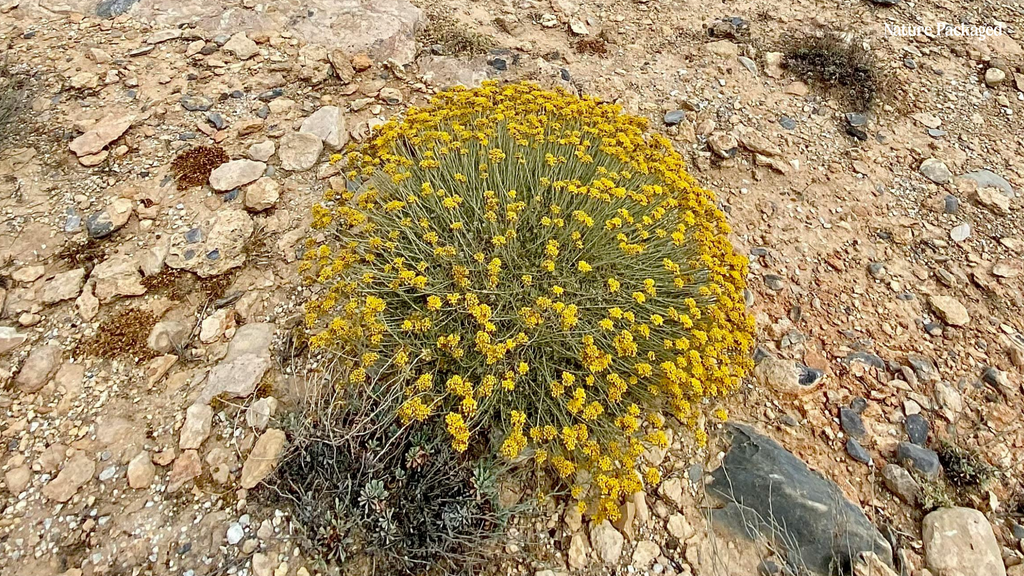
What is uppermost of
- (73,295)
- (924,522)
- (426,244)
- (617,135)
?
(617,135)

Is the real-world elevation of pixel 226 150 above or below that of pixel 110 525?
above

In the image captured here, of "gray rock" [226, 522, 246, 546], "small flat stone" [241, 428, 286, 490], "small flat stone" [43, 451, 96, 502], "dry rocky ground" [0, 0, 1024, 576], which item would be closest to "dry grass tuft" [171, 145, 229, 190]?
"dry rocky ground" [0, 0, 1024, 576]

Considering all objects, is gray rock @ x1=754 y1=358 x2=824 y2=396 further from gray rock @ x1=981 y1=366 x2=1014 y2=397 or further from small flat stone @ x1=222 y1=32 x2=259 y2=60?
small flat stone @ x1=222 y1=32 x2=259 y2=60

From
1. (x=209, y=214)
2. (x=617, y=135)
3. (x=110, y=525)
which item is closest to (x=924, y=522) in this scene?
(x=617, y=135)

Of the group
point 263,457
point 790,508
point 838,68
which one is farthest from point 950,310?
point 263,457

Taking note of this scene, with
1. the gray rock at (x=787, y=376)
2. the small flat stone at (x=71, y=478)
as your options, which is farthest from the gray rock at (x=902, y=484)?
the small flat stone at (x=71, y=478)

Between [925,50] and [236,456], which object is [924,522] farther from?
[925,50]
